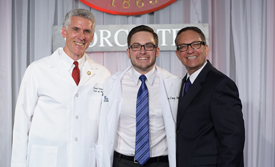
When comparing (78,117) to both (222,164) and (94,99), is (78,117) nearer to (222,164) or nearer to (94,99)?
(94,99)

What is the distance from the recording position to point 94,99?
195 centimetres

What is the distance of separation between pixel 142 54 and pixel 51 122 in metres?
0.74

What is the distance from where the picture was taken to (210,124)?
5.23 ft

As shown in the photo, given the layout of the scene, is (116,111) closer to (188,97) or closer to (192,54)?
(188,97)

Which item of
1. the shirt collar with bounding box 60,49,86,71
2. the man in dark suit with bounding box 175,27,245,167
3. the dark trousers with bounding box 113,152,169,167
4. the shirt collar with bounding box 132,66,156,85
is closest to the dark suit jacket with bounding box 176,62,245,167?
the man in dark suit with bounding box 175,27,245,167

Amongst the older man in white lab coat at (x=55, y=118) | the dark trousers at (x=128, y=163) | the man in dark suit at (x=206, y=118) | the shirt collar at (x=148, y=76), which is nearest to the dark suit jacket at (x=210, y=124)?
the man in dark suit at (x=206, y=118)

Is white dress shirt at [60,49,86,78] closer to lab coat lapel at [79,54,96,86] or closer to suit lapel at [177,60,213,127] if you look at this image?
lab coat lapel at [79,54,96,86]

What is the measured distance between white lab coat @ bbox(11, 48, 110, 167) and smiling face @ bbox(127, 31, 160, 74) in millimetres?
378

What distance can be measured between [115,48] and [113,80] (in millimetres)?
837

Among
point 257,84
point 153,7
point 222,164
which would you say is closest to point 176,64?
point 153,7

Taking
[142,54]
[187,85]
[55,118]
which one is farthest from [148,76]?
[55,118]

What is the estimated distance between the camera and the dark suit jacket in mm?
1479

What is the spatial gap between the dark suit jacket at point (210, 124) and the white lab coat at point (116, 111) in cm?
10

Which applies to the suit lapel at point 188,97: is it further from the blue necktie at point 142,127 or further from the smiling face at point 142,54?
the smiling face at point 142,54
